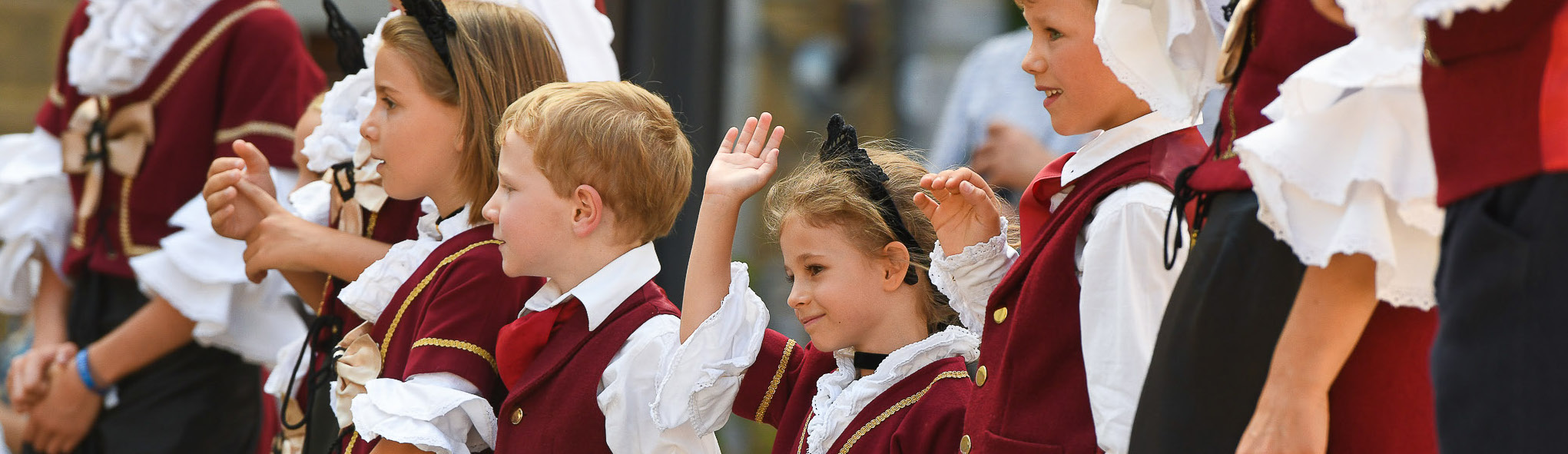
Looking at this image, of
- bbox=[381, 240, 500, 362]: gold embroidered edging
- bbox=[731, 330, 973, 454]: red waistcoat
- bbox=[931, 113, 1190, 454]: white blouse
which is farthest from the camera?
bbox=[381, 240, 500, 362]: gold embroidered edging

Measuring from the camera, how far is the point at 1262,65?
1.51m

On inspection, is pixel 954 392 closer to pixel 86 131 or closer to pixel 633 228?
pixel 633 228

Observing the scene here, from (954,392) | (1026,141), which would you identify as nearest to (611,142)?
(954,392)

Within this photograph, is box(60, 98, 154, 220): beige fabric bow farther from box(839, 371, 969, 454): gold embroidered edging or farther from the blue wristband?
box(839, 371, 969, 454): gold embroidered edging

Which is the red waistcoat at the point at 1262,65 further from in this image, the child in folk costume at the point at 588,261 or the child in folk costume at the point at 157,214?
the child in folk costume at the point at 157,214

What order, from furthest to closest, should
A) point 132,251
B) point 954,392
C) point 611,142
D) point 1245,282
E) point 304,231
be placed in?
point 132,251 → point 304,231 → point 611,142 → point 954,392 → point 1245,282

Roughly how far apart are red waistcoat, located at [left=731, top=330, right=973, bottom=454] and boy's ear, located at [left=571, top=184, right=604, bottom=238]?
327 millimetres

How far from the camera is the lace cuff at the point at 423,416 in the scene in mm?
2176

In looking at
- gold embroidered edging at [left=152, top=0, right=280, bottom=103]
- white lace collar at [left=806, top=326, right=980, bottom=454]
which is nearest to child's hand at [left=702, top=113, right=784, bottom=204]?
white lace collar at [left=806, top=326, right=980, bottom=454]

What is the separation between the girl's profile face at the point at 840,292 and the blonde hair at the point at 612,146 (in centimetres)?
27

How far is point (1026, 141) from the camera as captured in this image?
4.20 meters

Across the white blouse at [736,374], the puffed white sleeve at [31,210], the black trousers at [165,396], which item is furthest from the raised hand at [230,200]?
the puffed white sleeve at [31,210]

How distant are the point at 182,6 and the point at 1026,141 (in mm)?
2251

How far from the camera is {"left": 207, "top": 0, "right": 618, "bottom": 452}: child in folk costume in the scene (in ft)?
8.77
